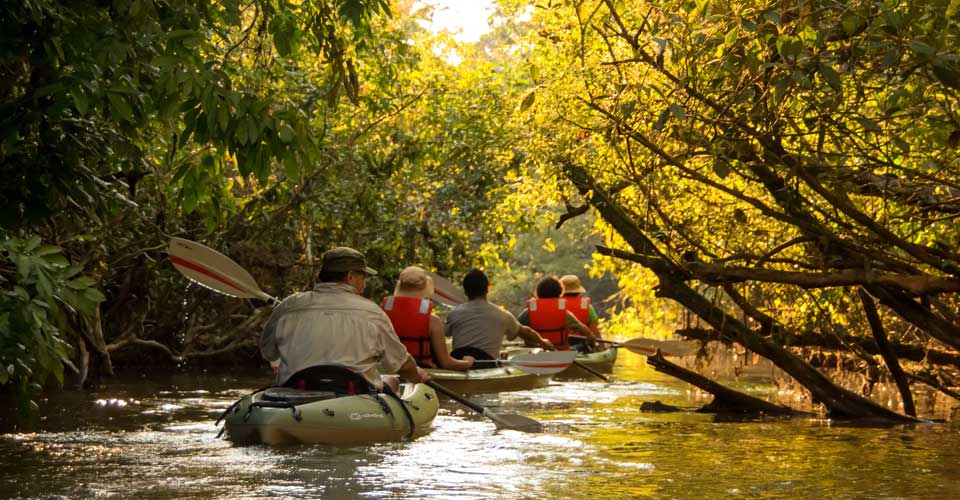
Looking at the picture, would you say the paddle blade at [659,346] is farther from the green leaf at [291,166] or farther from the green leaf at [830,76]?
the green leaf at [291,166]

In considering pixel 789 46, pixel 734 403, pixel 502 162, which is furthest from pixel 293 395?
pixel 502 162

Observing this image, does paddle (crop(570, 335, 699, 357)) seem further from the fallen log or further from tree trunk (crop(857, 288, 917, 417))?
tree trunk (crop(857, 288, 917, 417))

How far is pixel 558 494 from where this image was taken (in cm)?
648

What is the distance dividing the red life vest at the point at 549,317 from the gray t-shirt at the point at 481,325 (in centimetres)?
227

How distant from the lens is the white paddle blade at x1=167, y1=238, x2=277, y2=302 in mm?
9266

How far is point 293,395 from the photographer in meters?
7.77

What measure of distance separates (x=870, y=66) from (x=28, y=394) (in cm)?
478

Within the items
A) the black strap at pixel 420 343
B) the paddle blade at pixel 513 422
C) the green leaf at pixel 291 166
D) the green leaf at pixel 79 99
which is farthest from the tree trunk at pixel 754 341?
the green leaf at pixel 79 99

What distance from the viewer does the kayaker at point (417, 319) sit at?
10.8 m

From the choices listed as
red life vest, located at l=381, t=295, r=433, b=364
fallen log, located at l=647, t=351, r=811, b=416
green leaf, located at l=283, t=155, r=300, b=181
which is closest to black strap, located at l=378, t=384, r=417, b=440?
red life vest, located at l=381, t=295, r=433, b=364

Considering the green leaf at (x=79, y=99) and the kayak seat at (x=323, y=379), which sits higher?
the green leaf at (x=79, y=99)

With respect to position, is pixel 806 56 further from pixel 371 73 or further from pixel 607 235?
pixel 371 73

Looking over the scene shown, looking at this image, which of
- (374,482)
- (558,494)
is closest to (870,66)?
(558,494)

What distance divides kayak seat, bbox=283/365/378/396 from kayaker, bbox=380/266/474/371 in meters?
2.84
